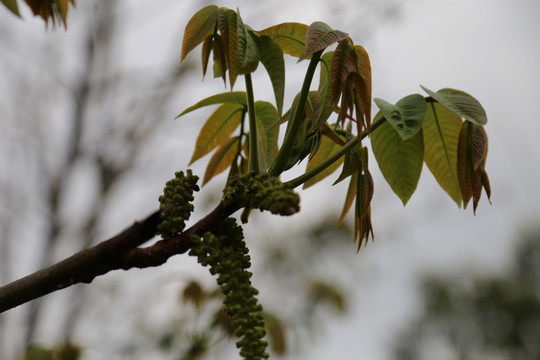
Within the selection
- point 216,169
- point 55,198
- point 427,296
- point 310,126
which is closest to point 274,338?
point 216,169

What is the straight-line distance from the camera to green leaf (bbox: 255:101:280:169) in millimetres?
949

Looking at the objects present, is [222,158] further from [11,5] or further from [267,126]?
[11,5]

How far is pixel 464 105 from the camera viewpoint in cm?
84

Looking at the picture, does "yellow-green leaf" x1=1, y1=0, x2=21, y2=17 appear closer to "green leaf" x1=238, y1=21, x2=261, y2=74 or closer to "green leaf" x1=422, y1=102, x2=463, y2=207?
"green leaf" x1=238, y1=21, x2=261, y2=74

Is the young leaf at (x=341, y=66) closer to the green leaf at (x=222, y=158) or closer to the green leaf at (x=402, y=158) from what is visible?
the green leaf at (x=402, y=158)

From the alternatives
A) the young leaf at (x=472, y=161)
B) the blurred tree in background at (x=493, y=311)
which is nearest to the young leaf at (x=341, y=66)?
the young leaf at (x=472, y=161)

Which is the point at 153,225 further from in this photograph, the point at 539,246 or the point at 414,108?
the point at 539,246

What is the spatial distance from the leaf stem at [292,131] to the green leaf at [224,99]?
8.4 inches

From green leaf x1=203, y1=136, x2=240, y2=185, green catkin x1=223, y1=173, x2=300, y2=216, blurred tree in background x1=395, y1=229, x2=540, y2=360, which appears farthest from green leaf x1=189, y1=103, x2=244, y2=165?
blurred tree in background x1=395, y1=229, x2=540, y2=360

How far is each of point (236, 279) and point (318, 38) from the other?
0.34 metres

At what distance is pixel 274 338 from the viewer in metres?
2.00

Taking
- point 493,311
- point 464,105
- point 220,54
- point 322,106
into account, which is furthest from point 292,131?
point 493,311

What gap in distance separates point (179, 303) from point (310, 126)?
1.55m

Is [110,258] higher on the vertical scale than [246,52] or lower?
lower
